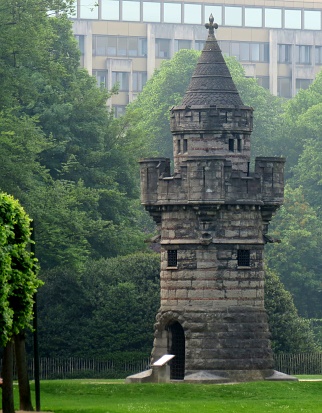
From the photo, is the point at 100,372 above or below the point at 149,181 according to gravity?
below

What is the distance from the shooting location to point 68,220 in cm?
8244

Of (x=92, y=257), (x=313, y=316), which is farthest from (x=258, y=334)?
(x=313, y=316)

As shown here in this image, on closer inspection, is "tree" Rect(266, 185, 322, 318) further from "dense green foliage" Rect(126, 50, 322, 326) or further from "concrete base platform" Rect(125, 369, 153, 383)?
"concrete base platform" Rect(125, 369, 153, 383)

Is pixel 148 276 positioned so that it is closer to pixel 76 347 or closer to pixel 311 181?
pixel 76 347

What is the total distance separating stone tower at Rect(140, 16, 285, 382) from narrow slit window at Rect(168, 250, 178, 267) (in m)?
0.03

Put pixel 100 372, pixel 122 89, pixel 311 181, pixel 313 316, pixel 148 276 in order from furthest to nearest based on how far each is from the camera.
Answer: pixel 122 89
pixel 311 181
pixel 313 316
pixel 148 276
pixel 100 372

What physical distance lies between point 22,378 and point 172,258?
10156 millimetres

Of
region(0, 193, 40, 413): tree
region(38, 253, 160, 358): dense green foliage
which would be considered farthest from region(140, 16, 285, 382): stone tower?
region(38, 253, 160, 358): dense green foliage

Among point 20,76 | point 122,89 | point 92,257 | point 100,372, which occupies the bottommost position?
point 100,372

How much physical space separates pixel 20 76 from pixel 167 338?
84.0 feet

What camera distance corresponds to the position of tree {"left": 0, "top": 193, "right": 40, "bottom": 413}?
50969 millimetres

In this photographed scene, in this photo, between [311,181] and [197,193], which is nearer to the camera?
[197,193]

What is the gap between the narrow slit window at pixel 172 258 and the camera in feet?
209

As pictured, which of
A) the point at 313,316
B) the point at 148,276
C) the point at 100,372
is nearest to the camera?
the point at 100,372
